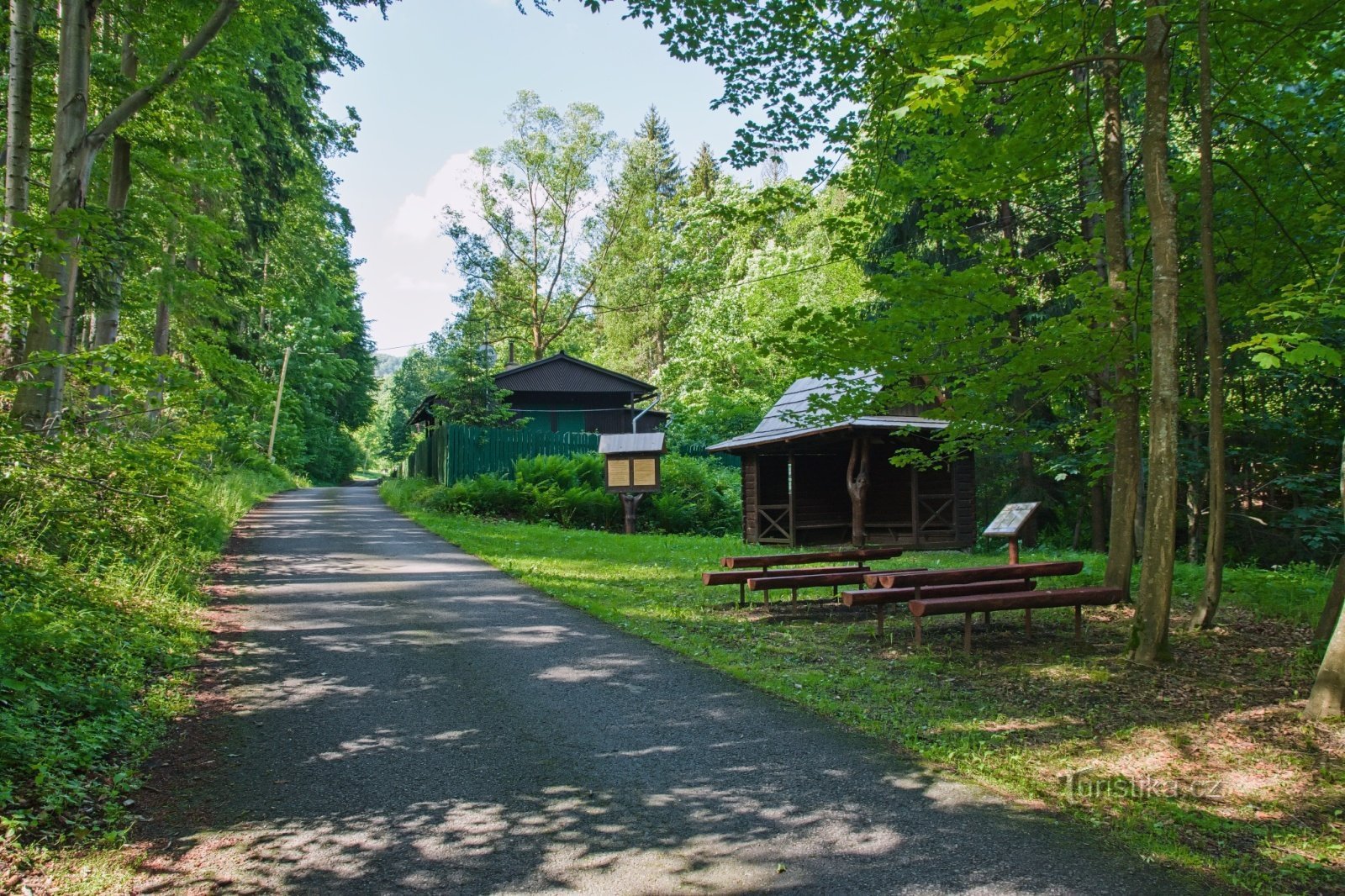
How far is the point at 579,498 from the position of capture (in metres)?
20.8

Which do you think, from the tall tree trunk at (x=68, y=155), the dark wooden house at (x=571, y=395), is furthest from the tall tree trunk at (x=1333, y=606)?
the dark wooden house at (x=571, y=395)

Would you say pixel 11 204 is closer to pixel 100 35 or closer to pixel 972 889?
pixel 100 35

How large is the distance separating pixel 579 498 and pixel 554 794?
16.7 m

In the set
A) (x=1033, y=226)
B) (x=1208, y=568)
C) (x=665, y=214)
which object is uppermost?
(x=665, y=214)

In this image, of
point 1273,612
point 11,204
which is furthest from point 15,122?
point 1273,612

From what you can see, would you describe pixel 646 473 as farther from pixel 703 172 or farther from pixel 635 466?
pixel 703 172

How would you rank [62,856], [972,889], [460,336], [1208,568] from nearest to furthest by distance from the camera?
[972,889]
[62,856]
[1208,568]
[460,336]

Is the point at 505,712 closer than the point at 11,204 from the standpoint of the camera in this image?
Yes

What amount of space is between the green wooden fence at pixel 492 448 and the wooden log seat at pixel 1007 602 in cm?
1680

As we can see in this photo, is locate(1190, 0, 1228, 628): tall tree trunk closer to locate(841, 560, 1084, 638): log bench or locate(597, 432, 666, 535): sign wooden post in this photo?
locate(841, 560, 1084, 638): log bench

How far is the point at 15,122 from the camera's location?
855 cm

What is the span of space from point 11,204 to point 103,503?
312 cm

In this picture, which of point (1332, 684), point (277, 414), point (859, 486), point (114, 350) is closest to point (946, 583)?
point (1332, 684)

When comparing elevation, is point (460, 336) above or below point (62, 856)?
above
